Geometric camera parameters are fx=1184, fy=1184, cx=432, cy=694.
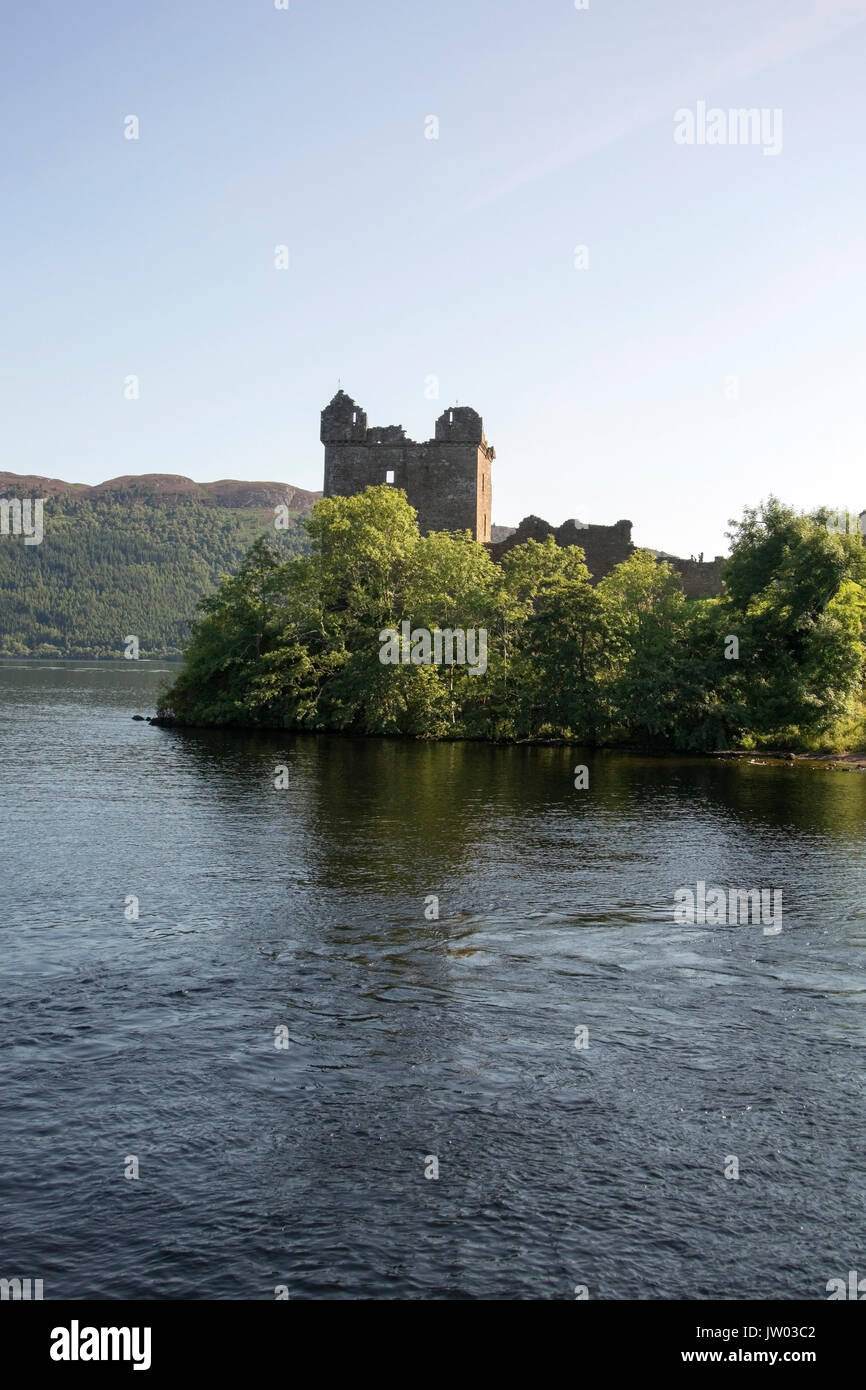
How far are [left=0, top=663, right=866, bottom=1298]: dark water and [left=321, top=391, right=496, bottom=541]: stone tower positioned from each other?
60.2 metres

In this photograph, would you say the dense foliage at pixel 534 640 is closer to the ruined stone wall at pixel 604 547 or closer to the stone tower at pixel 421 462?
the ruined stone wall at pixel 604 547

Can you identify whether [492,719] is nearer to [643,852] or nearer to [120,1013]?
[643,852]

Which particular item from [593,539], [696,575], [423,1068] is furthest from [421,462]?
[423,1068]

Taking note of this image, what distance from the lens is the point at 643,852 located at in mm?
29828

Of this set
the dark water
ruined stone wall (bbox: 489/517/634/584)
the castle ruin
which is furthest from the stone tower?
the dark water

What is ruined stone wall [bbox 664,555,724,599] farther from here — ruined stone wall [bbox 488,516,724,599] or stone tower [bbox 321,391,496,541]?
stone tower [bbox 321,391,496,541]

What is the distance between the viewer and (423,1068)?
15.0 meters

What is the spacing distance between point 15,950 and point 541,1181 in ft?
36.4

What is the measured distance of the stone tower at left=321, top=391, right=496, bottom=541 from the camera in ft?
292

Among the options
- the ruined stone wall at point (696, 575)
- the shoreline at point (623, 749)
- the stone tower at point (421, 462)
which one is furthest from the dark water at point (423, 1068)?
the stone tower at point (421, 462)

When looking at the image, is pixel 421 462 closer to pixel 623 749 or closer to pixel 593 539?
pixel 593 539

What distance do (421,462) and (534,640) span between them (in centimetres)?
3154

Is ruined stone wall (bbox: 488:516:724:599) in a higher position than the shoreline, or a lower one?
higher

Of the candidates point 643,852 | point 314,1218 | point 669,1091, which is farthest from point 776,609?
point 314,1218
